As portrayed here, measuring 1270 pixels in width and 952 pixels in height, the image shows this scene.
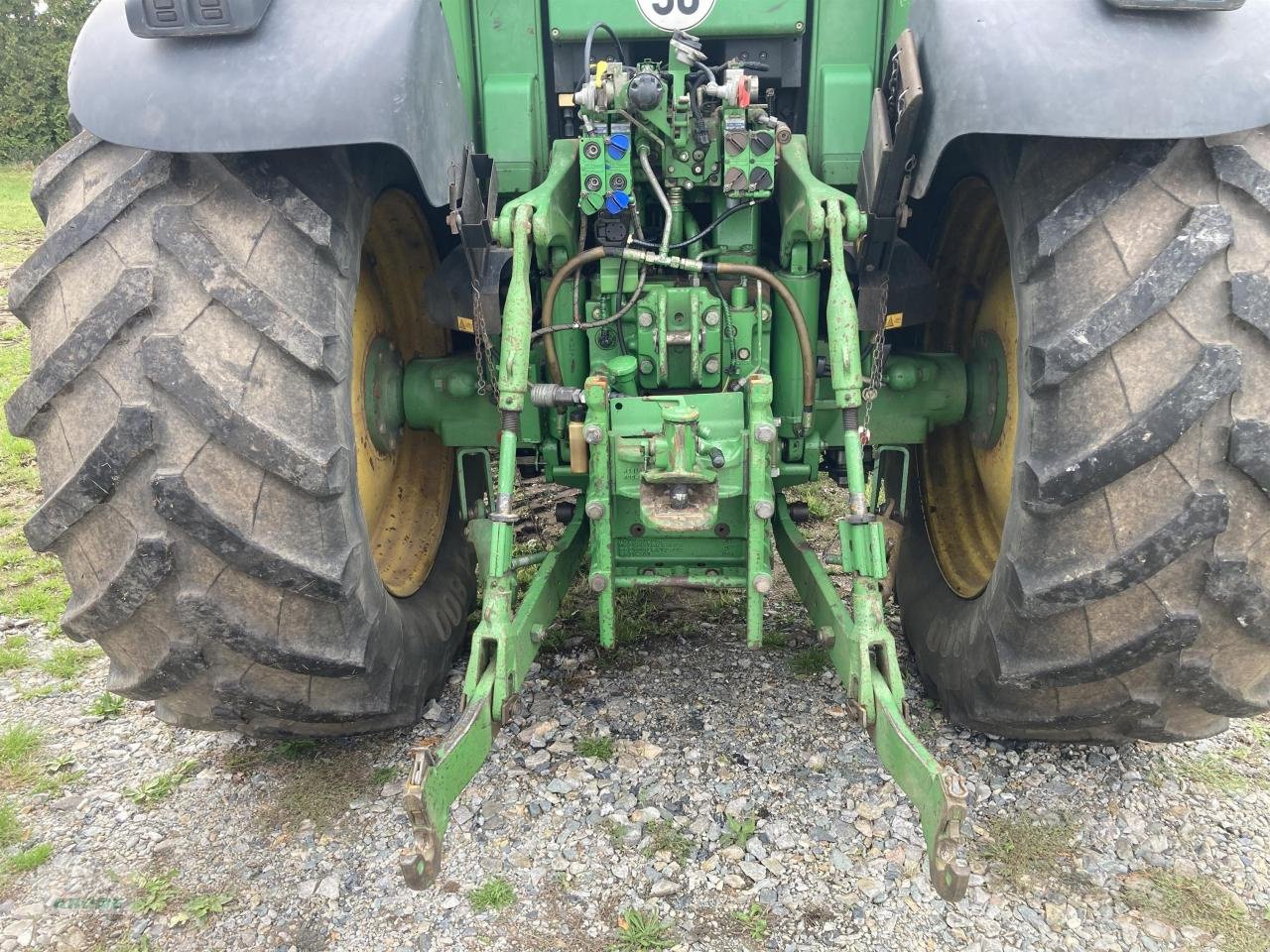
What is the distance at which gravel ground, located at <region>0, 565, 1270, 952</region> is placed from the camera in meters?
2.39

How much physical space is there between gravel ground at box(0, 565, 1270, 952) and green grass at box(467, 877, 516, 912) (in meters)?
0.01

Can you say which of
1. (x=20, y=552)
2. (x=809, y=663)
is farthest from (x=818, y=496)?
(x=20, y=552)

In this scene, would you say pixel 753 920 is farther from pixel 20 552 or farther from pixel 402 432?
pixel 20 552

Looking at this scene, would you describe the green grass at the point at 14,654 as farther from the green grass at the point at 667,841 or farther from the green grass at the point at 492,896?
the green grass at the point at 667,841

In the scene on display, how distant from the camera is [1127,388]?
1.99 metres

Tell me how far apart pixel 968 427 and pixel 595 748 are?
1516 mm

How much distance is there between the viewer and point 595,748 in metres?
2.98

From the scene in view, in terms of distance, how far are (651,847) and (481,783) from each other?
552 millimetres

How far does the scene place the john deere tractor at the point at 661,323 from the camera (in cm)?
200

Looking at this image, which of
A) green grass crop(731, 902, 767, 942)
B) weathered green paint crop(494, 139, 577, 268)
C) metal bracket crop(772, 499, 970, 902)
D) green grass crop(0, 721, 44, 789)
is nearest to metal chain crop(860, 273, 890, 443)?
metal bracket crop(772, 499, 970, 902)

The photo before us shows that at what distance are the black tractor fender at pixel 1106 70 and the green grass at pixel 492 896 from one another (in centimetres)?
203

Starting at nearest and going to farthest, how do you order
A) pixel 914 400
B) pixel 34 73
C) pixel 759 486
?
pixel 759 486
pixel 914 400
pixel 34 73

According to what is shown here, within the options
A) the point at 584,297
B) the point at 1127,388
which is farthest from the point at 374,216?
the point at 1127,388

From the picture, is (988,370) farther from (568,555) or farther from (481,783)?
(481,783)
